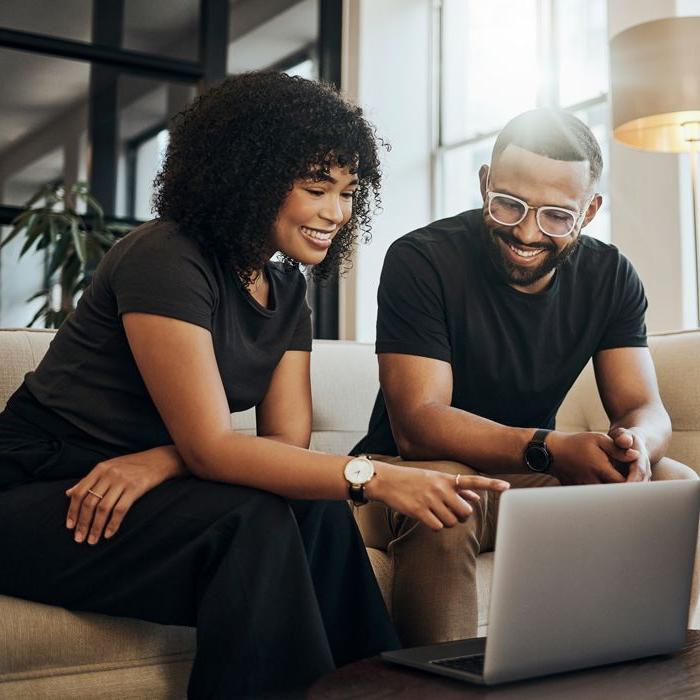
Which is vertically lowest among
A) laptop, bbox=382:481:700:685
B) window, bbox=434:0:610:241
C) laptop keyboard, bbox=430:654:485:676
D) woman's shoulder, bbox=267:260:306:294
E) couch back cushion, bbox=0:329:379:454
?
laptop keyboard, bbox=430:654:485:676

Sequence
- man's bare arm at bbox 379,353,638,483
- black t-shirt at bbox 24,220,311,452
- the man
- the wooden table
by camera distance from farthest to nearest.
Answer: the man → man's bare arm at bbox 379,353,638,483 → black t-shirt at bbox 24,220,311,452 → the wooden table

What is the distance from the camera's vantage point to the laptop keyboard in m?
1.03

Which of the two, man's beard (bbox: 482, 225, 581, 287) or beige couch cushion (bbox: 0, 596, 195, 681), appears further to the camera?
man's beard (bbox: 482, 225, 581, 287)

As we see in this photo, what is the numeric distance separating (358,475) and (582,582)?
1.14 feet

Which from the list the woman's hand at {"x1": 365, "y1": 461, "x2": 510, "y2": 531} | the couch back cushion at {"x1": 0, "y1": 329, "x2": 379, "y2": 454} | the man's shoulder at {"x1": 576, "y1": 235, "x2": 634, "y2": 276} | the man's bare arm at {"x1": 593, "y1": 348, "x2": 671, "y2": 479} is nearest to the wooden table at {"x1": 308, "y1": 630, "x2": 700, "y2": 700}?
the woman's hand at {"x1": 365, "y1": 461, "x2": 510, "y2": 531}

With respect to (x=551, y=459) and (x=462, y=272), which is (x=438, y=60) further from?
(x=551, y=459)

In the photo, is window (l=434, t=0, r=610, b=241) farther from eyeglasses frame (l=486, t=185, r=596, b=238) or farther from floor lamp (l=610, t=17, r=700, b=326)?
eyeglasses frame (l=486, t=185, r=596, b=238)

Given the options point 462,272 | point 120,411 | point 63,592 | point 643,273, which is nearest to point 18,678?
point 63,592

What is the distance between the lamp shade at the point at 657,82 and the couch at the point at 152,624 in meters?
0.86

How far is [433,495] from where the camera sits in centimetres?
121

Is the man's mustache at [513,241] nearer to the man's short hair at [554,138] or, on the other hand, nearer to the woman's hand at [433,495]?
the man's short hair at [554,138]

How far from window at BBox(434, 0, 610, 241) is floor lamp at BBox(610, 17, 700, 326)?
89cm

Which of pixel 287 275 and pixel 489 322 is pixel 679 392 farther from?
pixel 287 275

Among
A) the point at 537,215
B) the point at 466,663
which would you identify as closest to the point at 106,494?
the point at 466,663
